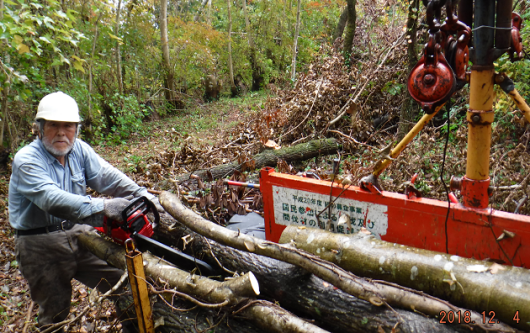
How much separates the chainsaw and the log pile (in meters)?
0.14

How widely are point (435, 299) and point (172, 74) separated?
531 inches

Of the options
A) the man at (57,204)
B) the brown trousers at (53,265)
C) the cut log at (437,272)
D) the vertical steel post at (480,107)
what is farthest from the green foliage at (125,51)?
the vertical steel post at (480,107)

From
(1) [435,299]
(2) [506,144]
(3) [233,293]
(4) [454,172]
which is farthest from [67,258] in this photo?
(2) [506,144]

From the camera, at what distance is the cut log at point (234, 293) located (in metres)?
2.00

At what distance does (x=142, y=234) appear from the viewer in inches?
112

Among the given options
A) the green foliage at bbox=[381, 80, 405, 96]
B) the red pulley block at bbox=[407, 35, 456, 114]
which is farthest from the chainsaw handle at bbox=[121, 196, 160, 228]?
the green foliage at bbox=[381, 80, 405, 96]

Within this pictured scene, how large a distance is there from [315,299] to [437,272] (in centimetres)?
75

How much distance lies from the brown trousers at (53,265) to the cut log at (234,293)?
2.07 ft

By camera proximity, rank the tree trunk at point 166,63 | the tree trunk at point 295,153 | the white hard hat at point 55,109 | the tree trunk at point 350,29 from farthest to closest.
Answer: the tree trunk at point 166,63 < the tree trunk at point 350,29 < the tree trunk at point 295,153 < the white hard hat at point 55,109

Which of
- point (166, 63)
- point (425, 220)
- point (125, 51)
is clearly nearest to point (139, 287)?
point (425, 220)

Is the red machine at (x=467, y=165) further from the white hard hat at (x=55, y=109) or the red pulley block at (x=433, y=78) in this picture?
the white hard hat at (x=55, y=109)

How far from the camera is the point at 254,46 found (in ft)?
61.3

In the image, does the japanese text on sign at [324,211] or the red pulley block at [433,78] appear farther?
the japanese text on sign at [324,211]

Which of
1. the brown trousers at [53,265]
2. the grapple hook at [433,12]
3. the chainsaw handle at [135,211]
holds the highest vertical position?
the grapple hook at [433,12]
